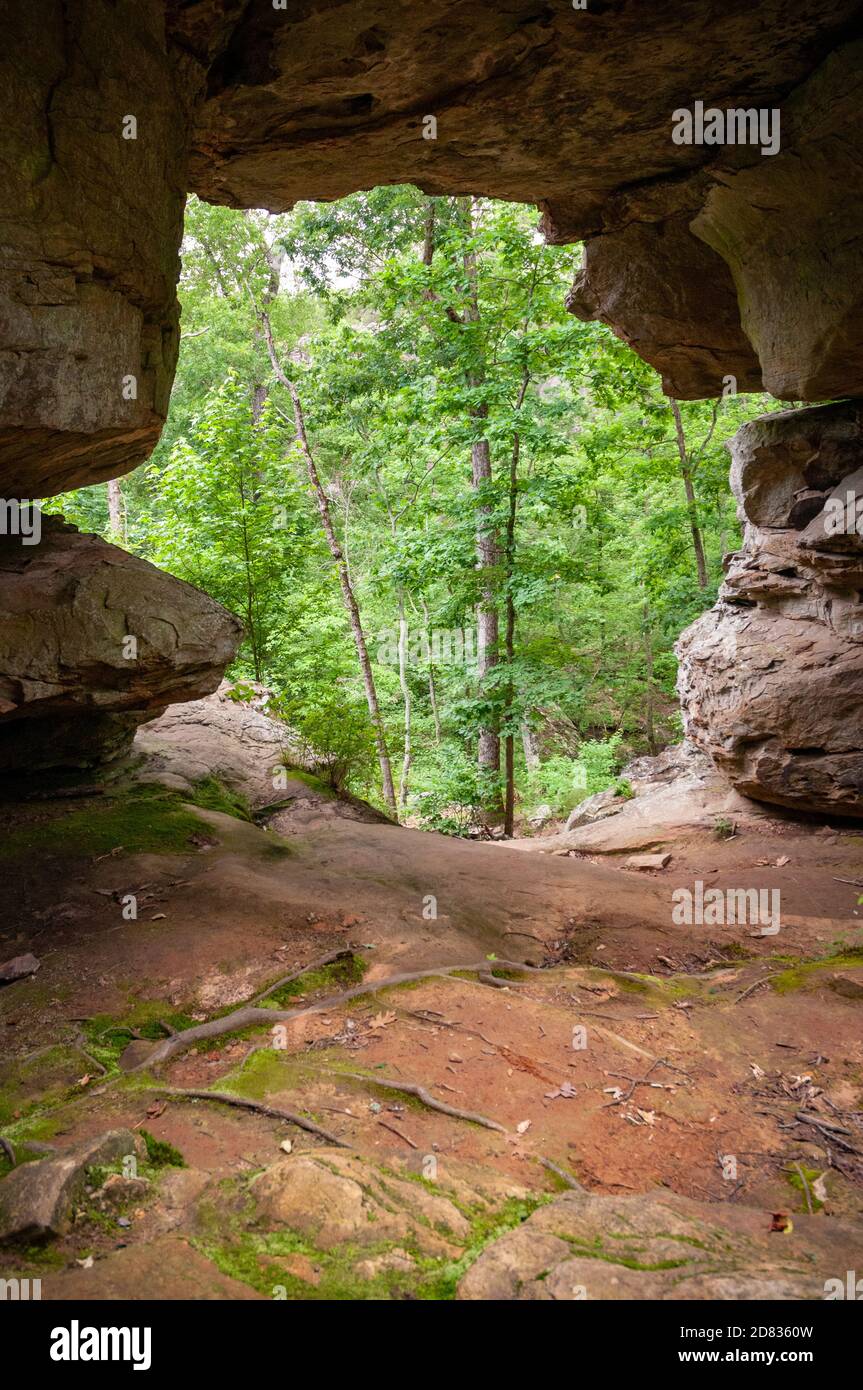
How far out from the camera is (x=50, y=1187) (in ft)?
9.78

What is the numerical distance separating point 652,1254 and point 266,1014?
3121mm

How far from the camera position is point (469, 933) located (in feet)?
23.3

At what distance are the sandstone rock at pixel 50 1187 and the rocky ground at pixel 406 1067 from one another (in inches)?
0.4

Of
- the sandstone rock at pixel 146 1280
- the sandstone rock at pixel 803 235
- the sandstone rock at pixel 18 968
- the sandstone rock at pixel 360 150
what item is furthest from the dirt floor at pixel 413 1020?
the sandstone rock at pixel 803 235

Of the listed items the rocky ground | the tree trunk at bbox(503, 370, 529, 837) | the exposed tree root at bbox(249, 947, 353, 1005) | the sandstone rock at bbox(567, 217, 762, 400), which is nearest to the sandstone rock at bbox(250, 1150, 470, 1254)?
the rocky ground

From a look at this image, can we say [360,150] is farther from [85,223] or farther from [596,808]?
[596,808]

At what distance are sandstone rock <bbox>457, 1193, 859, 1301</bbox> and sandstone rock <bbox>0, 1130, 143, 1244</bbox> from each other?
61.7 inches

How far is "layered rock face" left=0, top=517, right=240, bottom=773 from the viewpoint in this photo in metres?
6.49

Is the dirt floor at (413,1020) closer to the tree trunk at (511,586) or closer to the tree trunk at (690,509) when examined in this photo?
the tree trunk at (511,586)

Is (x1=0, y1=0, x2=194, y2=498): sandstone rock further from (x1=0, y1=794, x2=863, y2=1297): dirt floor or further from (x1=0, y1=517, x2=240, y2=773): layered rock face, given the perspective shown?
(x1=0, y1=794, x2=863, y2=1297): dirt floor
